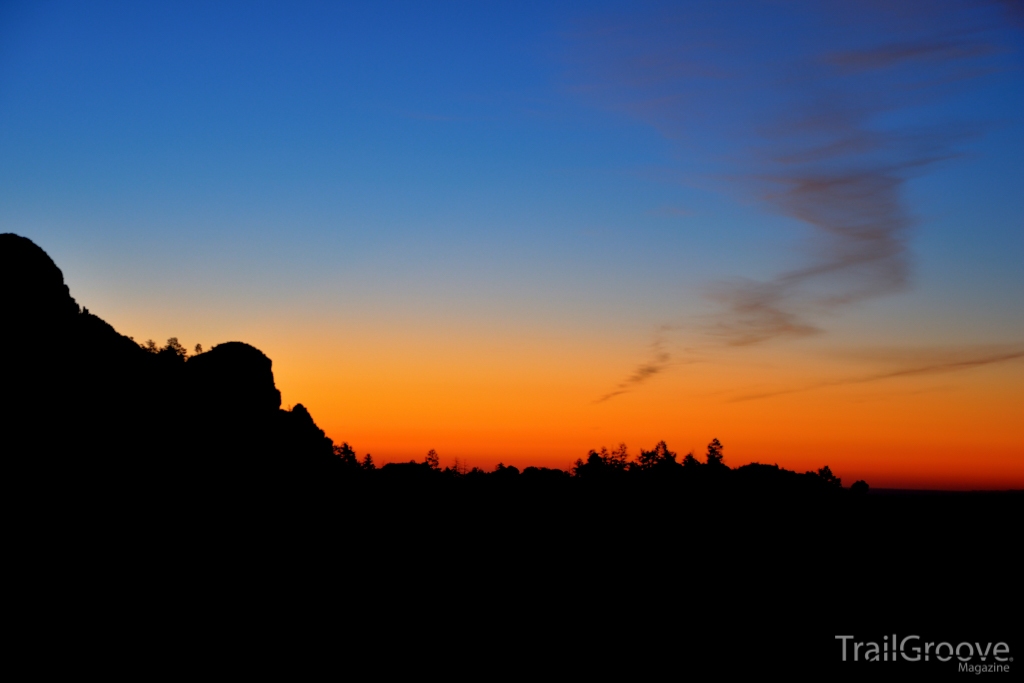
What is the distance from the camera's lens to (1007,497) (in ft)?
410

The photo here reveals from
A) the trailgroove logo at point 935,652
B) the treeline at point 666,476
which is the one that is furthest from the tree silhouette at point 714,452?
the trailgroove logo at point 935,652

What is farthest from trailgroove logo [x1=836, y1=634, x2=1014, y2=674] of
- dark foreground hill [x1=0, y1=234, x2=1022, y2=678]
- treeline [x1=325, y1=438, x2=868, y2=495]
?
treeline [x1=325, y1=438, x2=868, y2=495]

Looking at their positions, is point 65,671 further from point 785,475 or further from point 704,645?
point 785,475

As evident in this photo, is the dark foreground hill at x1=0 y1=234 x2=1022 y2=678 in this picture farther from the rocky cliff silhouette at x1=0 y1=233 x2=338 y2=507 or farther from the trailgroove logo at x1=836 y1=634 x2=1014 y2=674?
the trailgroove logo at x1=836 y1=634 x2=1014 y2=674

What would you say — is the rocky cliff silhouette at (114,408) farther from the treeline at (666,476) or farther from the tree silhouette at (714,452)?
the tree silhouette at (714,452)

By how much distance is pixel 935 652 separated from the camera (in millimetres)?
81125

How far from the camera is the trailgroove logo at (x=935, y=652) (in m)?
77.1

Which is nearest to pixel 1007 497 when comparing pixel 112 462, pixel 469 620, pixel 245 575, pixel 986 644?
pixel 986 644

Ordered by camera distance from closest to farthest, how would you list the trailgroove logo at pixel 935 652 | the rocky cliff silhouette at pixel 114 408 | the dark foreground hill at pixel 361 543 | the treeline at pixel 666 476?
the dark foreground hill at pixel 361 543 < the rocky cliff silhouette at pixel 114 408 < the trailgroove logo at pixel 935 652 < the treeline at pixel 666 476

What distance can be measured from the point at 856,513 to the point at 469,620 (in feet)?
275

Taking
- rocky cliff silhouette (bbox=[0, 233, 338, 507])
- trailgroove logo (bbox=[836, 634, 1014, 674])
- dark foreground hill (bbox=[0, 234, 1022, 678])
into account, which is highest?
rocky cliff silhouette (bbox=[0, 233, 338, 507])

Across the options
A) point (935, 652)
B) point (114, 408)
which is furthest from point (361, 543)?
point (935, 652)

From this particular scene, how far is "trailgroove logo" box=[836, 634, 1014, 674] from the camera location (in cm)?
7712

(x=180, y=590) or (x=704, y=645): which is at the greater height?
(x=180, y=590)
